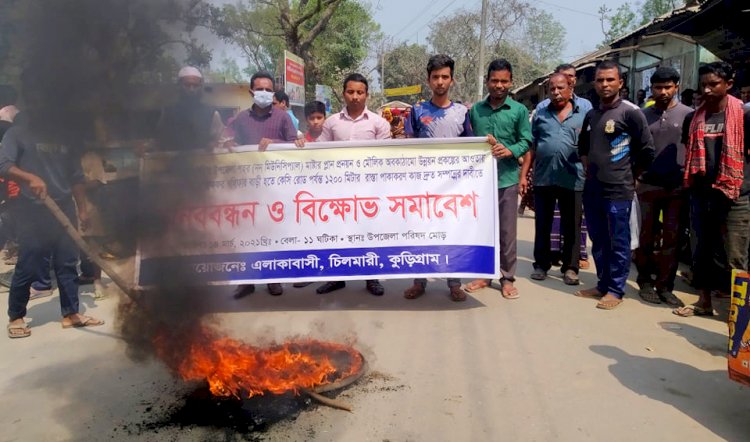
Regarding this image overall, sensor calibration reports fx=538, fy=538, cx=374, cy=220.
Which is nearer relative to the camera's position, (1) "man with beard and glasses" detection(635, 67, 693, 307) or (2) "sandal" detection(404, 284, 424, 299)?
(1) "man with beard and glasses" detection(635, 67, 693, 307)

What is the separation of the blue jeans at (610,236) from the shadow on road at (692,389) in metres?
1.20

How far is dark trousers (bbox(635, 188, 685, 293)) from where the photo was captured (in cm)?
500

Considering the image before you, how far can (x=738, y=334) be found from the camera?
2.84 meters

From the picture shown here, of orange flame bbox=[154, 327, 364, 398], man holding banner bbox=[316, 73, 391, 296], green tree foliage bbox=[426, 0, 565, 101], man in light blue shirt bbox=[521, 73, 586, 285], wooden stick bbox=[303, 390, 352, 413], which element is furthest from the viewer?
green tree foliage bbox=[426, 0, 565, 101]

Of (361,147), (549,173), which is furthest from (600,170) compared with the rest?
(361,147)

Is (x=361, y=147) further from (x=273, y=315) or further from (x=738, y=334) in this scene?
(x=738, y=334)

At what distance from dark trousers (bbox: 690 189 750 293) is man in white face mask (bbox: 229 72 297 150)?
384 cm

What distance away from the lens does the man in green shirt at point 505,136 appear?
5.04m

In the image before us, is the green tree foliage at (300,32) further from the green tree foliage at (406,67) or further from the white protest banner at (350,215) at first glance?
the green tree foliage at (406,67)

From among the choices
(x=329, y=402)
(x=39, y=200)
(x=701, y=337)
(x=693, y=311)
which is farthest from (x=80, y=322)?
(x=693, y=311)

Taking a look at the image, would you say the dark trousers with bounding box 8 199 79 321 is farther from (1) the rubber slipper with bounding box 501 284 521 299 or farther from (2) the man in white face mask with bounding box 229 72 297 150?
(1) the rubber slipper with bounding box 501 284 521 299

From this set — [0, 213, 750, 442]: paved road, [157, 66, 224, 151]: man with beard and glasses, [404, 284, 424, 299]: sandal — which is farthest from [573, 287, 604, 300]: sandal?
[157, 66, 224, 151]: man with beard and glasses

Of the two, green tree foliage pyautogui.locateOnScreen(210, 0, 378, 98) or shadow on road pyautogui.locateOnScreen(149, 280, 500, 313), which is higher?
green tree foliage pyautogui.locateOnScreen(210, 0, 378, 98)

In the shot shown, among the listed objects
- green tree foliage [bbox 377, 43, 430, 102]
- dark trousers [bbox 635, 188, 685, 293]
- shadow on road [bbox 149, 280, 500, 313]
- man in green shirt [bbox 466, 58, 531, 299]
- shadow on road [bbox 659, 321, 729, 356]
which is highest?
green tree foliage [bbox 377, 43, 430, 102]
